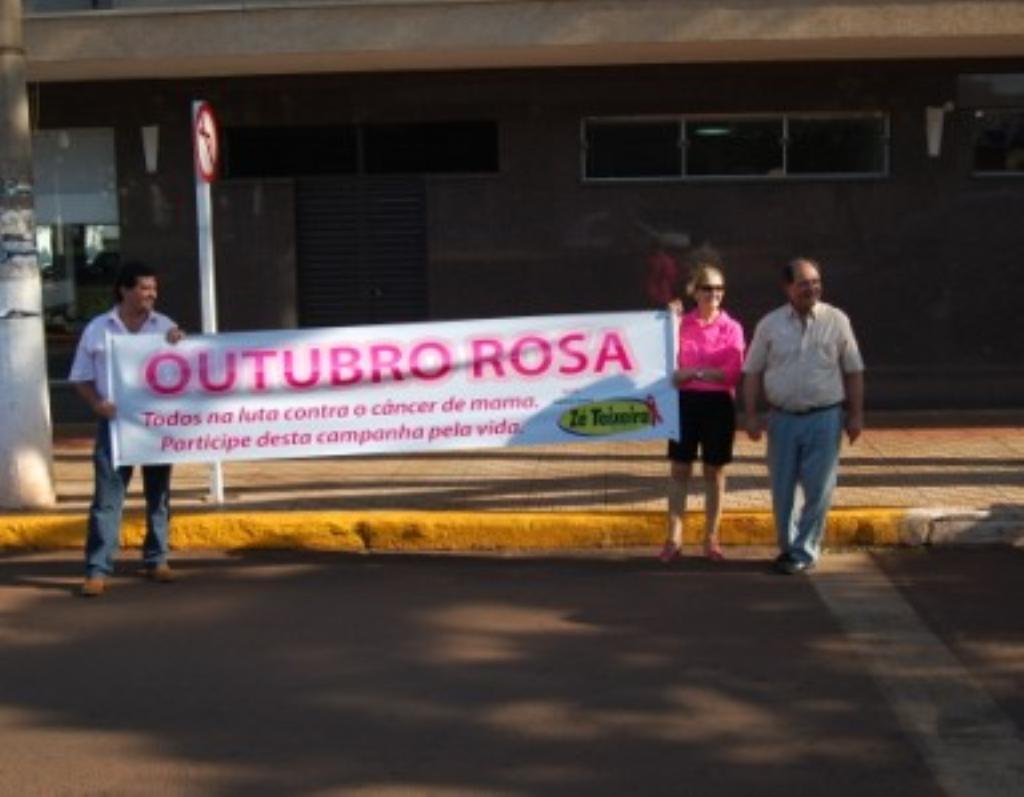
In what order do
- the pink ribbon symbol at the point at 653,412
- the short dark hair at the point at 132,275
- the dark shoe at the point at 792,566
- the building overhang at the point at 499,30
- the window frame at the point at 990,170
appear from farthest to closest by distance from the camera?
the window frame at the point at 990,170
the building overhang at the point at 499,30
the pink ribbon symbol at the point at 653,412
the dark shoe at the point at 792,566
the short dark hair at the point at 132,275

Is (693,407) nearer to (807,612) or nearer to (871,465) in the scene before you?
(807,612)

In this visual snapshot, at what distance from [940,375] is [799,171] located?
7.78ft

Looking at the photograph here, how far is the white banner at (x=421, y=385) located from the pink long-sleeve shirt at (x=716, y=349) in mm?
426

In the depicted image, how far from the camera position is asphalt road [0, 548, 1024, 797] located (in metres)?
4.80

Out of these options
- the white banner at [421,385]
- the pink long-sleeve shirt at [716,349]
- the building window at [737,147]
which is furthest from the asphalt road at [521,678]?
the building window at [737,147]

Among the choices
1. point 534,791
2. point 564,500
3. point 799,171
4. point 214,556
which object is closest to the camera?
point 534,791

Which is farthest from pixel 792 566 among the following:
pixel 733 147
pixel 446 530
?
pixel 733 147

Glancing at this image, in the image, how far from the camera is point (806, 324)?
7.38 meters

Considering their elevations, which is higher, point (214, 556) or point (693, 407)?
point (693, 407)

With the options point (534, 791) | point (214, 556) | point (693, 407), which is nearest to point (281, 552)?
point (214, 556)

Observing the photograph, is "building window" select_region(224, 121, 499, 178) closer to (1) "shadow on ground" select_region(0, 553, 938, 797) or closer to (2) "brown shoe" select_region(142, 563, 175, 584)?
(1) "shadow on ground" select_region(0, 553, 938, 797)

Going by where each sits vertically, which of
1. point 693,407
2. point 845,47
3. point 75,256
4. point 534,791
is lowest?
point 534,791

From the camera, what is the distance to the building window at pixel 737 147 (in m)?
13.3

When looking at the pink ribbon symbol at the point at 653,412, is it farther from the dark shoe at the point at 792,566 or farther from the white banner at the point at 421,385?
the dark shoe at the point at 792,566
